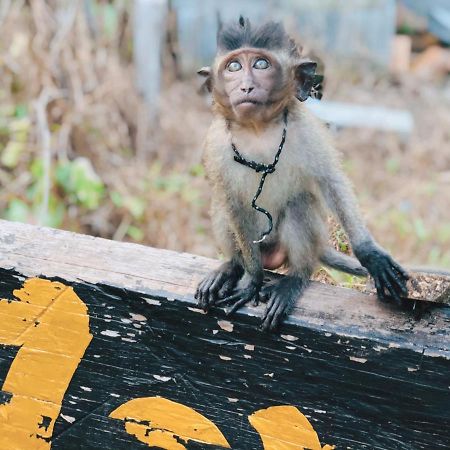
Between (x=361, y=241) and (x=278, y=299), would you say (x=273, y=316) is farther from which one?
(x=361, y=241)

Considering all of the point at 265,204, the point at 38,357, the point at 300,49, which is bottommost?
the point at 38,357

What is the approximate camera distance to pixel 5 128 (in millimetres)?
4727

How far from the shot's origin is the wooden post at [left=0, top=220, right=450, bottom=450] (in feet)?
4.58

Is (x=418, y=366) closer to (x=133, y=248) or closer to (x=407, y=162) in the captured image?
(x=133, y=248)

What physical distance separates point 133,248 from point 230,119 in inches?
24.3

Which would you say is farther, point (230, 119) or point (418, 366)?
point (230, 119)

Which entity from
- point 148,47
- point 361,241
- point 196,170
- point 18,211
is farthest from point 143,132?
point 361,241

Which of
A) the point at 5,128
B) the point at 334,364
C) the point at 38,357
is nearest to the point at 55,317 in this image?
the point at 38,357

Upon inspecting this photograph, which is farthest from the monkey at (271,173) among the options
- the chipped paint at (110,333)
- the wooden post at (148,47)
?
the wooden post at (148,47)

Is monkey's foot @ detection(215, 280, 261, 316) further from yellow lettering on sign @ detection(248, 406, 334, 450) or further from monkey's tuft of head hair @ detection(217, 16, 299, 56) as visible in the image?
monkey's tuft of head hair @ detection(217, 16, 299, 56)

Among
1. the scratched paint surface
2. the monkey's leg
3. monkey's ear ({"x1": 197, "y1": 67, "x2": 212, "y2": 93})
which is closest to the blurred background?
the monkey's leg

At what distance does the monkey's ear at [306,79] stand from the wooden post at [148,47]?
3464 millimetres

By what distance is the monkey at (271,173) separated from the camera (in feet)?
6.33

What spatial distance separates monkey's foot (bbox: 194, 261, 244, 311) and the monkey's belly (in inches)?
14.2
